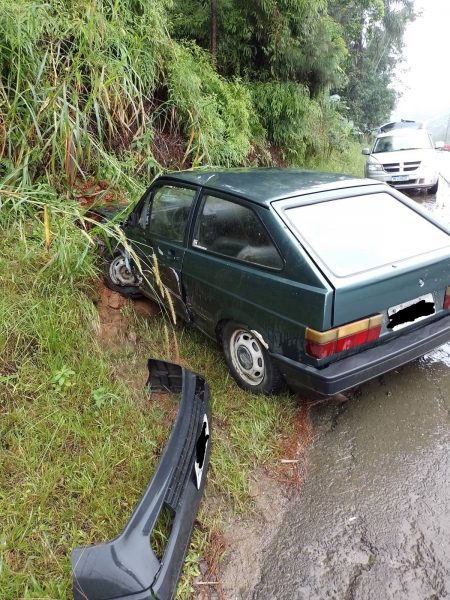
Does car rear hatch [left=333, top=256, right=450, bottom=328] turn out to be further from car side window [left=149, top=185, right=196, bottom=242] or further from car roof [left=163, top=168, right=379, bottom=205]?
car side window [left=149, top=185, right=196, bottom=242]

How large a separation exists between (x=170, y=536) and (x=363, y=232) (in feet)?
6.49

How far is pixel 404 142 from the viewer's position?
31.8ft

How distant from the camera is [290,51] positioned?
7477mm

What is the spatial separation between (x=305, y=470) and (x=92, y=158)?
4.33m

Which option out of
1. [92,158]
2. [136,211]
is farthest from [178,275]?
[92,158]

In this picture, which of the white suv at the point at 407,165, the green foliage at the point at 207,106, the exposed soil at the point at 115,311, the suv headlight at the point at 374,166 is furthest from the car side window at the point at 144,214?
the suv headlight at the point at 374,166

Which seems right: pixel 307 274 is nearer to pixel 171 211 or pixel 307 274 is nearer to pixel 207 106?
pixel 171 211

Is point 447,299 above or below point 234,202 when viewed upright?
below

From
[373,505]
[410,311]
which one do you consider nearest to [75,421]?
[373,505]

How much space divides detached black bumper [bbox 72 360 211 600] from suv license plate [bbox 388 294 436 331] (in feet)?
3.98

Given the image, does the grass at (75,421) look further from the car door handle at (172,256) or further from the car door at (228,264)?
the car door handle at (172,256)

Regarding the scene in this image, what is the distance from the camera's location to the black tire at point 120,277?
4074 millimetres

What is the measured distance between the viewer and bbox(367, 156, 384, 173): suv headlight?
9148mm

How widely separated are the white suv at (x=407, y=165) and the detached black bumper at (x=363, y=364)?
23.1ft
